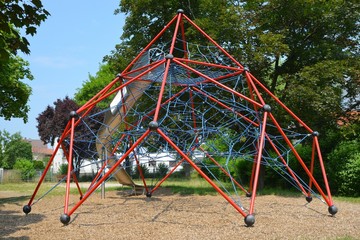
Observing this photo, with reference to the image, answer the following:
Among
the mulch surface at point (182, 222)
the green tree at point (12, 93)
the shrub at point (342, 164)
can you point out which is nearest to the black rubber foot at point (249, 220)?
the mulch surface at point (182, 222)

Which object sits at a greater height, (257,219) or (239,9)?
(239,9)

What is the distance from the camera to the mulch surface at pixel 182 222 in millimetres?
7590

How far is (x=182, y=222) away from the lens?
888 cm

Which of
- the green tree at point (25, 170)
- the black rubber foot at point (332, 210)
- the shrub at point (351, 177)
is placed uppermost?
the green tree at point (25, 170)

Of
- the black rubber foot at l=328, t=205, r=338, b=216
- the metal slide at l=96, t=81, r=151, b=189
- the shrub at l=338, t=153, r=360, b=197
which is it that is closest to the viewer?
the black rubber foot at l=328, t=205, r=338, b=216

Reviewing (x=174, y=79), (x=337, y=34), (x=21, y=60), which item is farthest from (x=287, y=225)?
(x=21, y=60)

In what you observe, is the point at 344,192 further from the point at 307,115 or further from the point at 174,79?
the point at 174,79

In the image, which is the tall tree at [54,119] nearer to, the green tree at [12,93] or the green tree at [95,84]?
the green tree at [95,84]

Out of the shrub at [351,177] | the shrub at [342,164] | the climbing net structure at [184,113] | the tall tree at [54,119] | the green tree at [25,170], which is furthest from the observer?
the green tree at [25,170]

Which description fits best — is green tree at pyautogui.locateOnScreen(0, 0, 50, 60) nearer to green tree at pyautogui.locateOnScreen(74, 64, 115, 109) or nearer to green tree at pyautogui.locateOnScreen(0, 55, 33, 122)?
green tree at pyautogui.locateOnScreen(0, 55, 33, 122)

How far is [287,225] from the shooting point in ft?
27.7

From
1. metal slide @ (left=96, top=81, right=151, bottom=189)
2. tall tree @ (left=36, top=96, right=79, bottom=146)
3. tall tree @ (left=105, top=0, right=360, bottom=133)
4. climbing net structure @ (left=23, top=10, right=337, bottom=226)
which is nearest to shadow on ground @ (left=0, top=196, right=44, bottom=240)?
climbing net structure @ (left=23, top=10, right=337, bottom=226)

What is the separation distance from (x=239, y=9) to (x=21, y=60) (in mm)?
8731

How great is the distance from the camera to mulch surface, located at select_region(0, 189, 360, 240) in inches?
299
